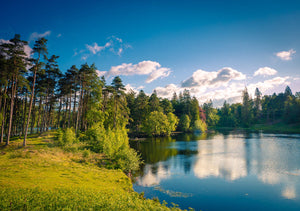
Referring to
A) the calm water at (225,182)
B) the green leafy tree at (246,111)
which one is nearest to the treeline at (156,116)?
the calm water at (225,182)

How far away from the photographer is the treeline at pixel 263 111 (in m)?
110

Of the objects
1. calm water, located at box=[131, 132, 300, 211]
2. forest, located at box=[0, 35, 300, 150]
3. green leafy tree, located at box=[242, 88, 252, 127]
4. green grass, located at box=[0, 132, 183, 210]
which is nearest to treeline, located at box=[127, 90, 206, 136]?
forest, located at box=[0, 35, 300, 150]

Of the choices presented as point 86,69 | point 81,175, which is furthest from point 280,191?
point 86,69

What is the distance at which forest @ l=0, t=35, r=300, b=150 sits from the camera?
27.4 meters

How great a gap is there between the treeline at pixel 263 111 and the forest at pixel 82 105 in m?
0.61

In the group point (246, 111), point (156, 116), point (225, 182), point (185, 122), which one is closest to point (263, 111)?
point (246, 111)

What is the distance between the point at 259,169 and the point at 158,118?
49.3 m

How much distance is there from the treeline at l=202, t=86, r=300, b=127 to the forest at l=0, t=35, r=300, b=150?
607 millimetres

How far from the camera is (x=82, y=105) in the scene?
4375 centimetres

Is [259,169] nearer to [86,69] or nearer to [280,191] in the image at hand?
[280,191]

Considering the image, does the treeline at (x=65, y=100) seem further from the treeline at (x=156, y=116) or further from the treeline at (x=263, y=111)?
the treeline at (x=263, y=111)

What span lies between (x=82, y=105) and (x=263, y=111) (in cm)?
13748

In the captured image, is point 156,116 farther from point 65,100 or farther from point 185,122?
point 65,100

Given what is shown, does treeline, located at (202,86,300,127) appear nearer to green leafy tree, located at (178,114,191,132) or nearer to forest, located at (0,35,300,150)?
forest, located at (0,35,300,150)
